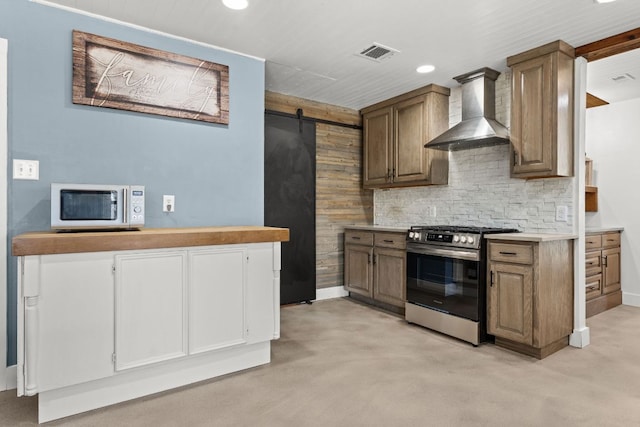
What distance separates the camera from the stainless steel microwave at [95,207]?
7.20 feet

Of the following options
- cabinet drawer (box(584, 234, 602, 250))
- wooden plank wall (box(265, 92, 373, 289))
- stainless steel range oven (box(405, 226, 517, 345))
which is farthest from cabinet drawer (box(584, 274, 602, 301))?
wooden plank wall (box(265, 92, 373, 289))

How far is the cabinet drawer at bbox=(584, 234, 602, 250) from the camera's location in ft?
13.1

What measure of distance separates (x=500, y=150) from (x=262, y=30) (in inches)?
97.9

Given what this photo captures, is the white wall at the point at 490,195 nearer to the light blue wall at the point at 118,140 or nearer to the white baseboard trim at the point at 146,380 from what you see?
the light blue wall at the point at 118,140

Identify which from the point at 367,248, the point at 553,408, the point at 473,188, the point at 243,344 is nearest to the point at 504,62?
the point at 473,188

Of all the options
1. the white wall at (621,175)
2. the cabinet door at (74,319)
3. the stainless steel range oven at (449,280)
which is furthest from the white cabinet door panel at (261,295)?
the white wall at (621,175)

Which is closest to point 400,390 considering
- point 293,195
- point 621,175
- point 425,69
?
point 293,195

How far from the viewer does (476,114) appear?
142 inches

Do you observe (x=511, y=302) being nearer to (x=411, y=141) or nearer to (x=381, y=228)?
(x=381, y=228)

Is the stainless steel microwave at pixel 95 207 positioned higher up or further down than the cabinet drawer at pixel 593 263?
higher up

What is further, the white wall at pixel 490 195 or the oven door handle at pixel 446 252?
the white wall at pixel 490 195

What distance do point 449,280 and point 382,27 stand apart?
2.19 m

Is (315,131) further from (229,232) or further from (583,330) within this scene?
(583,330)

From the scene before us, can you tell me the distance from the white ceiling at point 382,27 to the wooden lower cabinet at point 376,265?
70.4 inches
